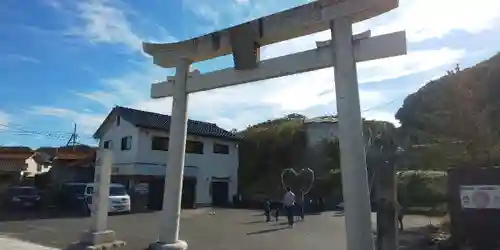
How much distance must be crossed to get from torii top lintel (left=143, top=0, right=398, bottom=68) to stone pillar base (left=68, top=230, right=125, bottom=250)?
4.56m

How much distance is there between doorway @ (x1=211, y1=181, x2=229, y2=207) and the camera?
30641 mm

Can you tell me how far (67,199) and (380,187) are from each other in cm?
2303

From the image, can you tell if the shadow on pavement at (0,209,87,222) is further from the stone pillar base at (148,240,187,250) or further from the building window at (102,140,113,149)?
the stone pillar base at (148,240,187,250)

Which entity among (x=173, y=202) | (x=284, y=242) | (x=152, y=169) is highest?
(x=152, y=169)

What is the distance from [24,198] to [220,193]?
1303 cm

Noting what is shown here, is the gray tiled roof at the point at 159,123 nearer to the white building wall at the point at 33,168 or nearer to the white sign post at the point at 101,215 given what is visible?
the white building wall at the point at 33,168

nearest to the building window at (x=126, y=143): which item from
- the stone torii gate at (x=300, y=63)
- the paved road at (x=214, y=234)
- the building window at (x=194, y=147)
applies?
the building window at (x=194, y=147)

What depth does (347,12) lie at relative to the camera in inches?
272

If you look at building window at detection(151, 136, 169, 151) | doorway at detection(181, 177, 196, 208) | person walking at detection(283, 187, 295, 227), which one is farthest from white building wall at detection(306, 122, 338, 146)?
person walking at detection(283, 187, 295, 227)

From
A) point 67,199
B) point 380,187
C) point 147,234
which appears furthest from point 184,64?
point 67,199

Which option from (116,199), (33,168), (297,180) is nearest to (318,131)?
(297,180)

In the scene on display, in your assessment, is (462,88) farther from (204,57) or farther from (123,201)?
(123,201)

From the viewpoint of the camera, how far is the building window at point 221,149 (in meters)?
31.5

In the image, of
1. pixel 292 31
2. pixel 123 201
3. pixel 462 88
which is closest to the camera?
pixel 292 31
